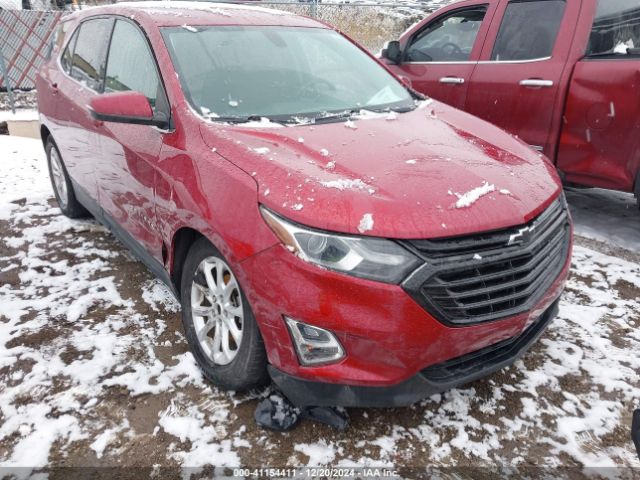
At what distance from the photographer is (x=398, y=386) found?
1.88m

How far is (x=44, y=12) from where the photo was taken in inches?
472

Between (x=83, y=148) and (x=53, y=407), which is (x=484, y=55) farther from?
(x=53, y=407)

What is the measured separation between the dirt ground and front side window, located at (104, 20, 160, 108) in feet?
4.23

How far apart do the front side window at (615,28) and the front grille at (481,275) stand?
8.30 feet

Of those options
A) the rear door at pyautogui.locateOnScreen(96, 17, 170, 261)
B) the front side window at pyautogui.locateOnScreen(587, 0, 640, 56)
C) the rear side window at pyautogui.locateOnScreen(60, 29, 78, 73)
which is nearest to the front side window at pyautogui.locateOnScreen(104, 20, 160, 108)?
the rear door at pyautogui.locateOnScreen(96, 17, 170, 261)

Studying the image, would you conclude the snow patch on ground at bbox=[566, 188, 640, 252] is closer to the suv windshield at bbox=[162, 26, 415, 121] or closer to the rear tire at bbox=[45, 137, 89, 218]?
the suv windshield at bbox=[162, 26, 415, 121]

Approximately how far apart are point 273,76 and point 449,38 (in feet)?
9.17

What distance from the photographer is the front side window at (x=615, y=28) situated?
12.4 feet

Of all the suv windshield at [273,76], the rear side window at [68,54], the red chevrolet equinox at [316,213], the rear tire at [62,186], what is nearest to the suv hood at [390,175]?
the red chevrolet equinox at [316,213]

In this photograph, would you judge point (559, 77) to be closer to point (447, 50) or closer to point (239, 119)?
point (447, 50)

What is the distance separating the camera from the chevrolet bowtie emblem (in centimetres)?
192

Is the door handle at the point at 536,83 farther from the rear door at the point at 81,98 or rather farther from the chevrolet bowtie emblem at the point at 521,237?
the rear door at the point at 81,98

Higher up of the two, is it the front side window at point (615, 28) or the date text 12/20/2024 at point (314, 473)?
the front side window at point (615, 28)

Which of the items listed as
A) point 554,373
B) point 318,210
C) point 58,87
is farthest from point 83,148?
point 554,373
